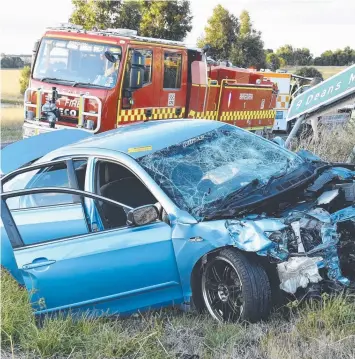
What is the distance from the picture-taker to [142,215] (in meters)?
3.92

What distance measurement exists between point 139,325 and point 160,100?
7.51m

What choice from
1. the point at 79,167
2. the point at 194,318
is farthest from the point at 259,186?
the point at 79,167

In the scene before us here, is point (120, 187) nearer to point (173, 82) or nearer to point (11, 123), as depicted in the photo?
point (173, 82)

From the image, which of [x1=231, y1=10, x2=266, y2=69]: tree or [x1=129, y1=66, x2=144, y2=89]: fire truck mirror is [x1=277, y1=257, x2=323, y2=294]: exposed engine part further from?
[x1=231, y1=10, x2=266, y2=69]: tree

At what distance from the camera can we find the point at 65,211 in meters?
4.33

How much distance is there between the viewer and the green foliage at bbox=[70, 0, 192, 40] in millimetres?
23359

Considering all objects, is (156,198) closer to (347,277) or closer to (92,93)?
(347,277)

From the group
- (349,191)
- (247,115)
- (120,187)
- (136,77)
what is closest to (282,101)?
(247,115)

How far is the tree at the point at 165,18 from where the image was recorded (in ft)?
78.3

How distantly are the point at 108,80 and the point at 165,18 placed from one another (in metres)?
14.5

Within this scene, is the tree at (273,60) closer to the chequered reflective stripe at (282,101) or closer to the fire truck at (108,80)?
the chequered reflective stripe at (282,101)

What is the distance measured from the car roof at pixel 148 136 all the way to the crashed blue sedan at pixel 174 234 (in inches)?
0.8

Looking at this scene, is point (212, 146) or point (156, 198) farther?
point (212, 146)

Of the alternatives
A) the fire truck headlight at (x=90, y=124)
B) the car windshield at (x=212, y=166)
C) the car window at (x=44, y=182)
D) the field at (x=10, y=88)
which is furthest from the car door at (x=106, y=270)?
the field at (x=10, y=88)
